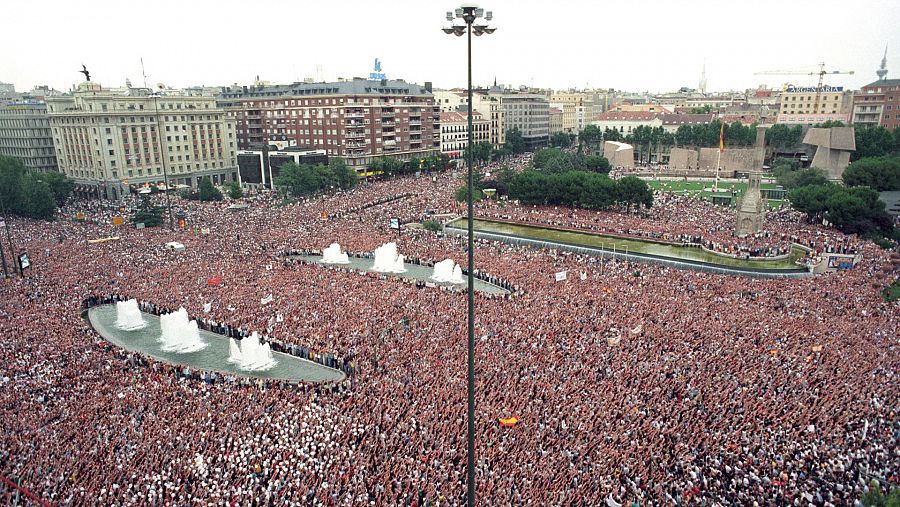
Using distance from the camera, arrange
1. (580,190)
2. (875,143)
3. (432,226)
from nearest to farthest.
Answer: (432,226)
(580,190)
(875,143)

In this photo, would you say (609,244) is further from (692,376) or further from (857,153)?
(857,153)

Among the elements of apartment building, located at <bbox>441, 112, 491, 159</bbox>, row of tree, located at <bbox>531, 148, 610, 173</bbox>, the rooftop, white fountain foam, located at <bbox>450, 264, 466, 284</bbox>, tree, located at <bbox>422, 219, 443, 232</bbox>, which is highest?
the rooftop

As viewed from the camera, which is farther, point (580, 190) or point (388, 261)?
point (580, 190)

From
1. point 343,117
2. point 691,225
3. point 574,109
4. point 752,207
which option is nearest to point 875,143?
point 691,225

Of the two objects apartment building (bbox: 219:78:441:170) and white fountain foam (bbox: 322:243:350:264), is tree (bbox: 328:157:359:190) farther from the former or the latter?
white fountain foam (bbox: 322:243:350:264)

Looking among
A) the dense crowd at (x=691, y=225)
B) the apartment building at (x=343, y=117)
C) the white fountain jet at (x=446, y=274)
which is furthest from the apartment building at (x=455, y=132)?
the white fountain jet at (x=446, y=274)

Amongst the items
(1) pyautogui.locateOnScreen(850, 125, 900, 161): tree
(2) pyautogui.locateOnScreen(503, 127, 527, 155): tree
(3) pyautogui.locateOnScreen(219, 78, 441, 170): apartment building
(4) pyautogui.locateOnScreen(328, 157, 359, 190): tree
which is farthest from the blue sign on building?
(1) pyautogui.locateOnScreen(850, 125, 900, 161): tree

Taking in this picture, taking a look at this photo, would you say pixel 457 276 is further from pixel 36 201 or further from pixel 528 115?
pixel 528 115

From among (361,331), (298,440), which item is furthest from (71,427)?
(361,331)
